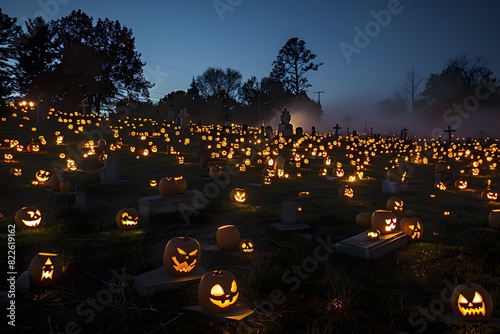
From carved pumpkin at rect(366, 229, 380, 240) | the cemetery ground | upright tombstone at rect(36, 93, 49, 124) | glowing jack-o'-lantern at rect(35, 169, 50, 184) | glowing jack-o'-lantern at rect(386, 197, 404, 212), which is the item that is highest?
upright tombstone at rect(36, 93, 49, 124)

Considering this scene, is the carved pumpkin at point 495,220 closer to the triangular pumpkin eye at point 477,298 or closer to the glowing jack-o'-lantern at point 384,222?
the glowing jack-o'-lantern at point 384,222

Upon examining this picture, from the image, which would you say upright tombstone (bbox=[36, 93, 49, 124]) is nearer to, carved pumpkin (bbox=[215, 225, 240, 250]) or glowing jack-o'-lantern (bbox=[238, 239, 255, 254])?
carved pumpkin (bbox=[215, 225, 240, 250])

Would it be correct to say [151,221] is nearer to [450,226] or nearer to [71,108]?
[450,226]

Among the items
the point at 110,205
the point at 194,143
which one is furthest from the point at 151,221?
the point at 194,143

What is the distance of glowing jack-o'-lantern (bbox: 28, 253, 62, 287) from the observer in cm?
627

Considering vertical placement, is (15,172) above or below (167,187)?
below

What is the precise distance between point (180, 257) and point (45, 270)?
2.29 meters

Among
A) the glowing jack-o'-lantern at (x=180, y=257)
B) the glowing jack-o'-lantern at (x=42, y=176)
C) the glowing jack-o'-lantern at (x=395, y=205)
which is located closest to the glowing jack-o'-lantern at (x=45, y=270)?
the glowing jack-o'-lantern at (x=180, y=257)

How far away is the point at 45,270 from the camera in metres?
6.32

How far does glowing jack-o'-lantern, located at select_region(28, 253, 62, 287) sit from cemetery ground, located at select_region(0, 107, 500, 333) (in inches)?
6.6

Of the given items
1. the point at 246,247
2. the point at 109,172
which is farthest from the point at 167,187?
the point at 109,172

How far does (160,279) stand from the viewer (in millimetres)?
6242

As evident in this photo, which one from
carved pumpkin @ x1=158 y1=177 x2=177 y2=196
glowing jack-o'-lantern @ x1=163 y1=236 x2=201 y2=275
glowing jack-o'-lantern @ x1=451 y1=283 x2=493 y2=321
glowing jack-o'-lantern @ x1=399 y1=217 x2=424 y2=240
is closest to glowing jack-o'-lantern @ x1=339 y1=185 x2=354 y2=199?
glowing jack-o'-lantern @ x1=399 y1=217 x2=424 y2=240

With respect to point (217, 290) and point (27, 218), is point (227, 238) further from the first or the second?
point (27, 218)
